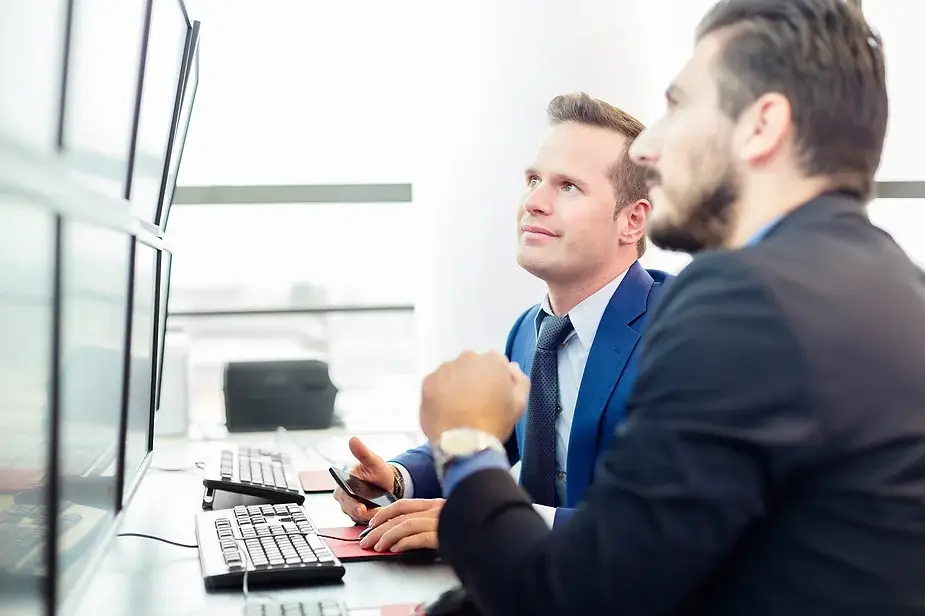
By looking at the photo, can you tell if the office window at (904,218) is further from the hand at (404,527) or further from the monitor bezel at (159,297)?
the monitor bezel at (159,297)

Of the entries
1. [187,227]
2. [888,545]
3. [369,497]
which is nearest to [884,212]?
[369,497]

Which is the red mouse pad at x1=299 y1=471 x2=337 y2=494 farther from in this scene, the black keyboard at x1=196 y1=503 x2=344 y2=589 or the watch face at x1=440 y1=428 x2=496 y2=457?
the watch face at x1=440 y1=428 x2=496 y2=457

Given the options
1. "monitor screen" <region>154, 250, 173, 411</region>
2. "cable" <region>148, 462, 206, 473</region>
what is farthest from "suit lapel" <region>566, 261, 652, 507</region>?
"cable" <region>148, 462, 206, 473</region>

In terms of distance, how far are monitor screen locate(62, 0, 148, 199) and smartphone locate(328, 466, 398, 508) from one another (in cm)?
66

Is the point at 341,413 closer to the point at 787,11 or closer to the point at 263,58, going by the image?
the point at 263,58

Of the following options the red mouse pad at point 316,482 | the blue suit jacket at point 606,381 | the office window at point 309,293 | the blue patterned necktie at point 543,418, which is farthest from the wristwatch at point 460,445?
the office window at point 309,293

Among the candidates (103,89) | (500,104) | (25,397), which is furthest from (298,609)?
(500,104)

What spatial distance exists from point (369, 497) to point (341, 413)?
1870 millimetres

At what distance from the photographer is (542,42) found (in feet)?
9.80

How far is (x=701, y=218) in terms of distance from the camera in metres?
0.94

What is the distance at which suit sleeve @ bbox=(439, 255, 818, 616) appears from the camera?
72 centimetres

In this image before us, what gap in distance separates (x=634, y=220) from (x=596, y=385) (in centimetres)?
38

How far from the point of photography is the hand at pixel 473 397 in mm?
968

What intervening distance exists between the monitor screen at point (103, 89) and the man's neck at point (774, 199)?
2.21 feet
